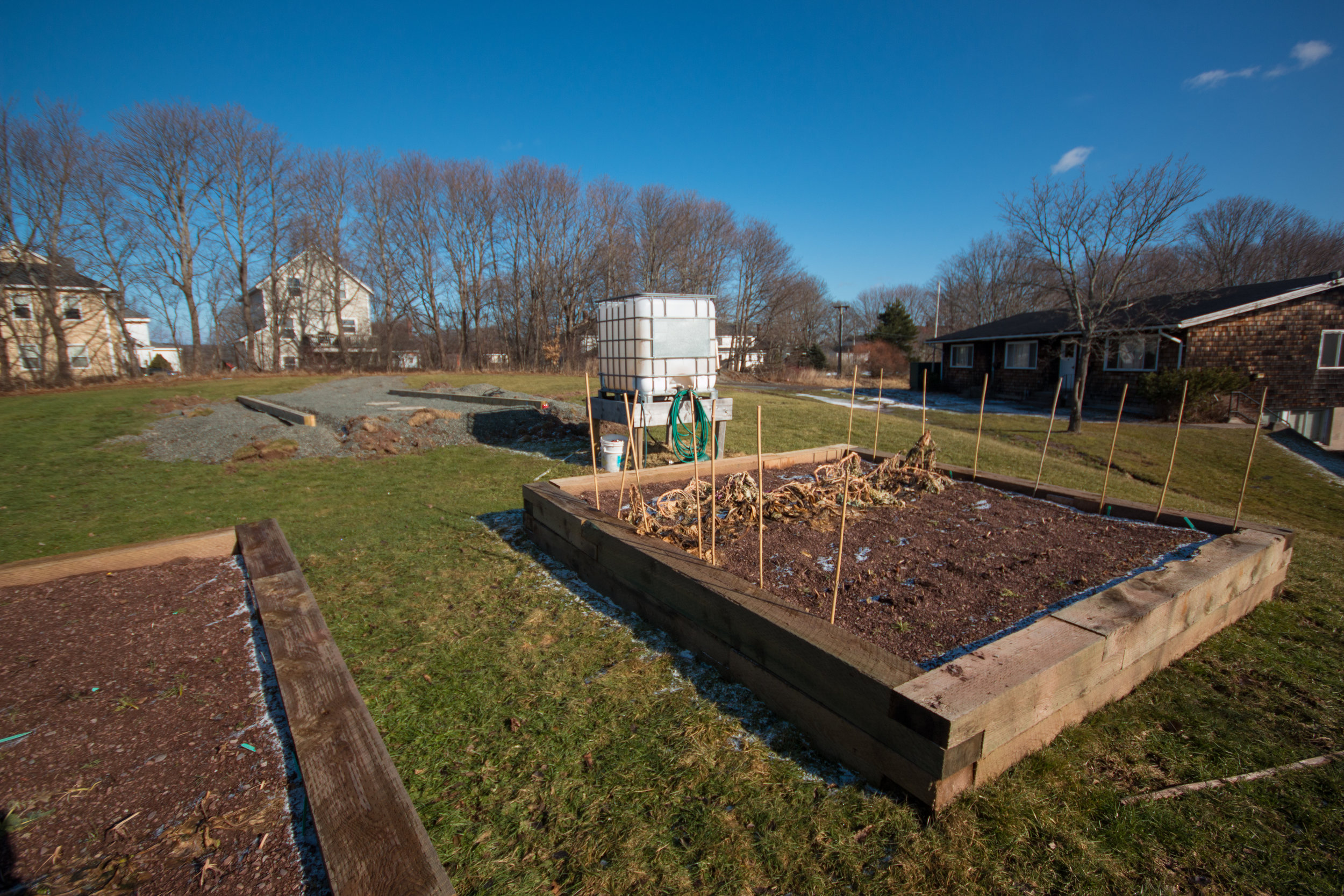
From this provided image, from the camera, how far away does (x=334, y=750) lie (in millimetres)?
→ 1926

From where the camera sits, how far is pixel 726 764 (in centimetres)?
227

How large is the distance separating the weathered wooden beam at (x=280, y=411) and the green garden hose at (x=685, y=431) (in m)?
6.58

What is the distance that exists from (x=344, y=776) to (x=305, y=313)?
3194cm

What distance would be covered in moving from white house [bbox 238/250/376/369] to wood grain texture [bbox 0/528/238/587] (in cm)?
2700

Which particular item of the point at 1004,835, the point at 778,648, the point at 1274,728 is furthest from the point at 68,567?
the point at 1274,728

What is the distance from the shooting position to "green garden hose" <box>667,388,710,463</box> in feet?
22.5

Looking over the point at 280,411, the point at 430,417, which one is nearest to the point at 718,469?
the point at 430,417

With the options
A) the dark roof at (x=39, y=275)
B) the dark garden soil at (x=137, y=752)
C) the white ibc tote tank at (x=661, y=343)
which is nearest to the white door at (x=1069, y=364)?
the white ibc tote tank at (x=661, y=343)

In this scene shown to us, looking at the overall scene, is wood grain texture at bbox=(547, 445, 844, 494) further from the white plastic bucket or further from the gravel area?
the gravel area

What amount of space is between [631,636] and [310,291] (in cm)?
3142

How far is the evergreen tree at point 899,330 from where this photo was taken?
3747 centimetres

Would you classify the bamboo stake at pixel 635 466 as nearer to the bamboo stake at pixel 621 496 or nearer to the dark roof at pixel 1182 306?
the bamboo stake at pixel 621 496

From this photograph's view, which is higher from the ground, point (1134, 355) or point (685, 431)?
point (1134, 355)

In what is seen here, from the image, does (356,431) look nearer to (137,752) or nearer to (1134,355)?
(137,752)
